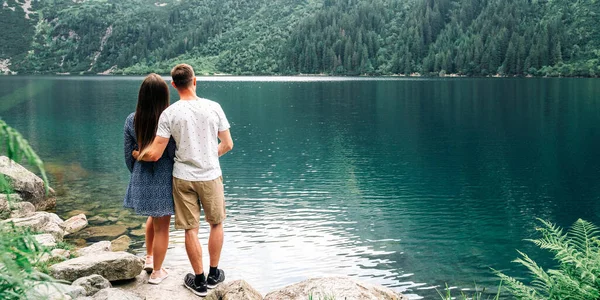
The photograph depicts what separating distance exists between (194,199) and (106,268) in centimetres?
270

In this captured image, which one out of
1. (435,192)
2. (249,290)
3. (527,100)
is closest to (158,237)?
(249,290)

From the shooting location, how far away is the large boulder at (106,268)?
10.3 meters

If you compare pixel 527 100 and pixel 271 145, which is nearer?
pixel 271 145

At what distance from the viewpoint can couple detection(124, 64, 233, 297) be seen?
8781mm

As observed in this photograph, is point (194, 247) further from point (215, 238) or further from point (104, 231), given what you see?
point (104, 231)

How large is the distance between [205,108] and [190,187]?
4.14ft

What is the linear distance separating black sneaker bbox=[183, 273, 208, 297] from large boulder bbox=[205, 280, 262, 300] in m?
0.28

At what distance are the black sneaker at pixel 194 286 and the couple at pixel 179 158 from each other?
2 cm

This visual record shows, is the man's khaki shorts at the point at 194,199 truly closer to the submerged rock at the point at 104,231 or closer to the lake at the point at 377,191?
the lake at the point at 377,191

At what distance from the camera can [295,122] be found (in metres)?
58.1

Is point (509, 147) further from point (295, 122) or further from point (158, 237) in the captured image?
point (158, 237)

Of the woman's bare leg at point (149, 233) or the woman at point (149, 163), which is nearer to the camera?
the woman at point (149, 163)

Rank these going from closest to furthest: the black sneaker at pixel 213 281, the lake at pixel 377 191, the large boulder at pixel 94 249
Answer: the black sneaker at pixel 213 281 → the large boulder at pixel 94 249 → the lake at pixel 377 191

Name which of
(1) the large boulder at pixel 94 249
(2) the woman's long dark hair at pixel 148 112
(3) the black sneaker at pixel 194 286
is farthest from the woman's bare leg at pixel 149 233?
(1) the large boulder at pixel 94 249
